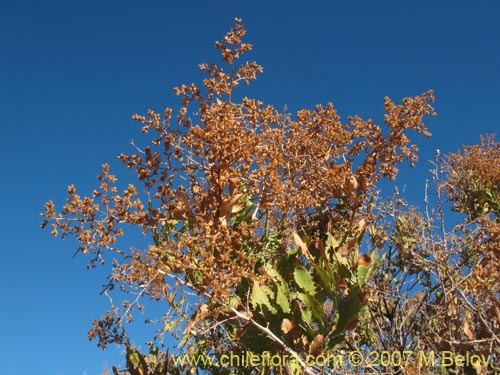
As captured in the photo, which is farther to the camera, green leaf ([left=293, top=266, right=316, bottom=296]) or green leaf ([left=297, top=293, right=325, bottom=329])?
green leaf ([left=293, top=266, right=316, bottom=296])

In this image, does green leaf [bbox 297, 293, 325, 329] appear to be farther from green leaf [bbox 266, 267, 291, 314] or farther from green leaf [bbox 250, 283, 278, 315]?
green leaf [bbox 250, 283, 278, 315]

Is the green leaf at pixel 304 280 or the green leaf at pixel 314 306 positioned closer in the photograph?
the green leaf at pixel 314 306

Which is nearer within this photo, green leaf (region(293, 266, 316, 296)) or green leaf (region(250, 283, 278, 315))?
green leaf (region(250, 283, 278, 315))

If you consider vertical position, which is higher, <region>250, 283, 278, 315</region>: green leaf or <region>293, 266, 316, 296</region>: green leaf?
<region>293, 266, 316, 296</region>: green leaf

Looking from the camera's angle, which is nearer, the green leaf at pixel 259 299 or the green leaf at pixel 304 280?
the green leaf at pixel 259 299

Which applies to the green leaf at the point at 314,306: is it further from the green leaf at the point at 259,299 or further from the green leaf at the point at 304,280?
the green leaf at the point at 259,299

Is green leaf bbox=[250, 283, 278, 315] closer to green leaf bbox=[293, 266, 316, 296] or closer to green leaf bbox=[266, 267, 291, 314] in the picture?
green leaf bbox=[266, 267, 291, 314]

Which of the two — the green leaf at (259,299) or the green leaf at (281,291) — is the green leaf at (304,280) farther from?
the green leaf at (259,299)

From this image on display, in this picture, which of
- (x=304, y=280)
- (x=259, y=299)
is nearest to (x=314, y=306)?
(x=304, y=280)

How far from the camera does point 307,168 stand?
14.4ft

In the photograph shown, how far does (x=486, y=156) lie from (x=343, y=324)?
885 cm

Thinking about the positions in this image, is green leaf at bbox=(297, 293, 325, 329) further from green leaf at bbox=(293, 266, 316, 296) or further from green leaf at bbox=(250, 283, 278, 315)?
green leaf at bbox=(250, 283, 278, 315)

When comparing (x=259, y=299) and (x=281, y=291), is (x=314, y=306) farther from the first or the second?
(x=259, y=299)

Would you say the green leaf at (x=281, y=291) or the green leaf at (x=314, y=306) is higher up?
the green leaf at (x=281, y=291)
